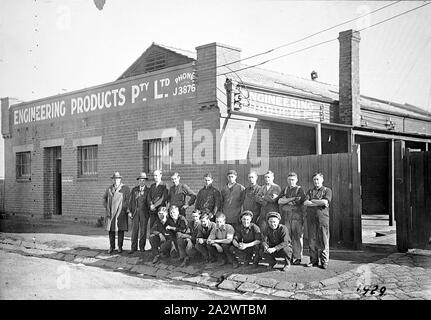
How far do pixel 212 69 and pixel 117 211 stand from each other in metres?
4.39

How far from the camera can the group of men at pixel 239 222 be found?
26.4 feet

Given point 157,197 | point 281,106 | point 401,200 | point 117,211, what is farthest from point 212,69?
point 401,200

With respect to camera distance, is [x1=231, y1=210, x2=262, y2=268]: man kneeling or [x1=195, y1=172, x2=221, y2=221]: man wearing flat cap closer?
[x1=231, y1=210, x2=262, y2=268]: man kneeling

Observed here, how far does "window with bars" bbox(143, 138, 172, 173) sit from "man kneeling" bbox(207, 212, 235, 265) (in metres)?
4.96

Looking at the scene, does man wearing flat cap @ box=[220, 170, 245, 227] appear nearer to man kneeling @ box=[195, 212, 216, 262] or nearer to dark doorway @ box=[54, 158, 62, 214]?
man kneeling @ box=[195, 212, 216, 262]

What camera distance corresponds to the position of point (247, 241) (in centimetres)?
820

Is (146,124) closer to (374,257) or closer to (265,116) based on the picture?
(265,116)

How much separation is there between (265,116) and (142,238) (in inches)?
187

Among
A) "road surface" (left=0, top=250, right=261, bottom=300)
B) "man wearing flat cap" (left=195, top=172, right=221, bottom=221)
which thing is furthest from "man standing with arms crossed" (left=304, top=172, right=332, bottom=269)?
"man wearing flat cap" (left=195, top=172, right=221, bottom=221)

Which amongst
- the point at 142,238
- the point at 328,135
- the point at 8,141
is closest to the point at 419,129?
the point at 328,135

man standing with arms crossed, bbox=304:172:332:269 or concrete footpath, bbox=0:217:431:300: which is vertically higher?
man standing with arms crossed, bbox=304:172:332:269

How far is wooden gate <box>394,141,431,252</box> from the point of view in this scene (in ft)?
28.7

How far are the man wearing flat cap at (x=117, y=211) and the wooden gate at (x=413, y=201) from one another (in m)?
5.84

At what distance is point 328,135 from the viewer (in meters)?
15.9
